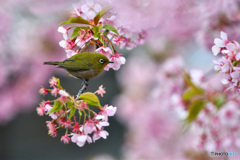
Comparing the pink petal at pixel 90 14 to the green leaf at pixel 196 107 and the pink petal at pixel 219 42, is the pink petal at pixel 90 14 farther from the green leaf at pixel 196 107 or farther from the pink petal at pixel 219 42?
the green leaf at pixel 196 107

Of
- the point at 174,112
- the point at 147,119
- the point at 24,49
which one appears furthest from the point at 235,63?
the point at 24,49

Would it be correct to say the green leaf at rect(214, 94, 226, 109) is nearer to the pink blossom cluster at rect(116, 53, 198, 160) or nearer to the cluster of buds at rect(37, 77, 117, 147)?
the cluster of buds at rect(37, 77, 117, 147)

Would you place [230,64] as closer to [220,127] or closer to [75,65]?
[75,65]

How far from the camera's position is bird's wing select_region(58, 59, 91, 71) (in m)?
0.62

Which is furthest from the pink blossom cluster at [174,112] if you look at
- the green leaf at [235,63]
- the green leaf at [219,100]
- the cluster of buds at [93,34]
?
the cluster of buds at [93,34]

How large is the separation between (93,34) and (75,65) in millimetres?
89

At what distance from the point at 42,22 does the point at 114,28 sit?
7.35 ft

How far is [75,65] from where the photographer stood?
24.5 inches

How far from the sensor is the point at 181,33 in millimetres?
2309

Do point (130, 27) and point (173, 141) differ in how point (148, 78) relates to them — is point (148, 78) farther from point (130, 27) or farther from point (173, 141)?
point (130, 27)

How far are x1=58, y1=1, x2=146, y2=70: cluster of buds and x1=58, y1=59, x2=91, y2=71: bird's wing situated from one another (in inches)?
1.0

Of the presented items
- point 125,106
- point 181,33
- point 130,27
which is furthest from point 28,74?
point 130,27

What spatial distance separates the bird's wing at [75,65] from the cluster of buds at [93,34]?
0.08 ft

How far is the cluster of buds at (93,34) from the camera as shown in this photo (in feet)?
2.11
